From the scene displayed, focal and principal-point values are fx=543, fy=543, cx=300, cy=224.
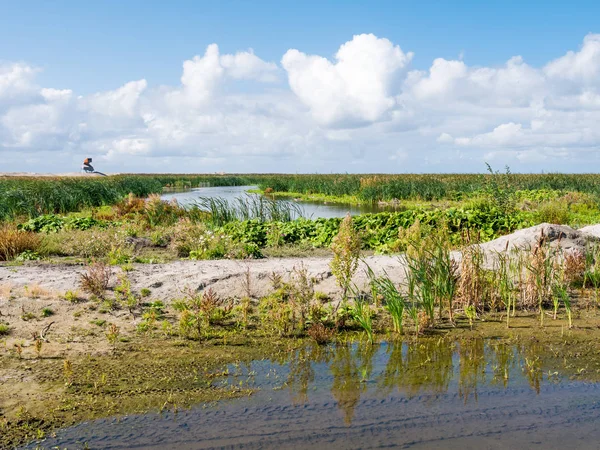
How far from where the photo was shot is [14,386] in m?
5.46

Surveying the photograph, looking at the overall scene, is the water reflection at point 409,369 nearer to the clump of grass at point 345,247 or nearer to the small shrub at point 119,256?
the clump of grass at point 345,247

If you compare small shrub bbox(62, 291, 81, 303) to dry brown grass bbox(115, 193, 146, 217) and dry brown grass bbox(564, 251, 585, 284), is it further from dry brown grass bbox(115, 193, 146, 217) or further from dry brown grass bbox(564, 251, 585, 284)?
dry brown grass bbox(115, 193, 146, 217)

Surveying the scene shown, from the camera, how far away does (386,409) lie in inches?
196

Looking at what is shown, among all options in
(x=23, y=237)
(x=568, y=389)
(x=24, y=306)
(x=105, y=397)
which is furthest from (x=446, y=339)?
(x=23, y=237)

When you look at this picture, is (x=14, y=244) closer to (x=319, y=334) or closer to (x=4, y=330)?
(x=4, y=330)

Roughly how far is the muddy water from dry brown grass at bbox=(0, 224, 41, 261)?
8.13 metres

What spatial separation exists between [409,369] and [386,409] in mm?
1075

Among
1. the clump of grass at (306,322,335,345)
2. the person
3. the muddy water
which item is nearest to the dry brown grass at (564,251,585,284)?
the muddy water

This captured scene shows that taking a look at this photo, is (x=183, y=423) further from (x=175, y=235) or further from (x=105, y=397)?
(x=175, y=235)

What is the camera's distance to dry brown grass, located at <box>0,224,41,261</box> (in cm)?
1177

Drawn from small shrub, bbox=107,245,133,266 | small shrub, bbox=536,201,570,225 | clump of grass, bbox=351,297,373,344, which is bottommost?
clump of grass, bbox=351,297,373,344

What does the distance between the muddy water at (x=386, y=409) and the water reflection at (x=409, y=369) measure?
0.5 inches

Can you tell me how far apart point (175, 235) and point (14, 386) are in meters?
8.06

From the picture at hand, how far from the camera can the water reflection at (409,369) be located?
5.37 meters
